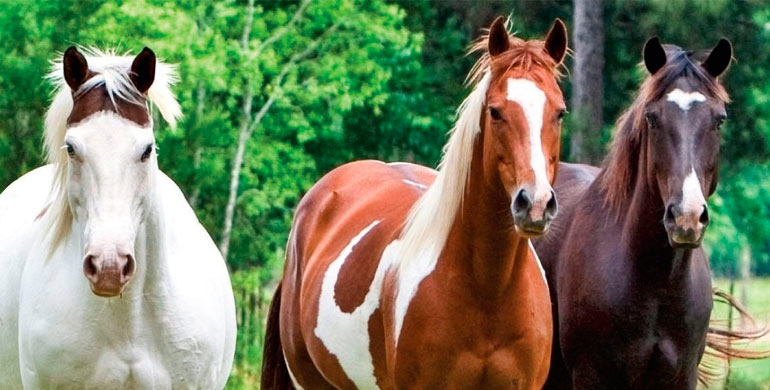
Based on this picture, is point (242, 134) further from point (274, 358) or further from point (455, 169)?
point (455, 169)

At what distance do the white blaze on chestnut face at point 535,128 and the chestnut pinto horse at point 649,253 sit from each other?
0.87m

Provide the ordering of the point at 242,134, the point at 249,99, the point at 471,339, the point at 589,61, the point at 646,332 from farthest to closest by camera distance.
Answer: the point at 249,99 → the point at 242,134 → the point at 589,61 → the point at 646,332 → the point at 471,339

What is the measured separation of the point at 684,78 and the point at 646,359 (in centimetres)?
126

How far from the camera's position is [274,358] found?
8.03m

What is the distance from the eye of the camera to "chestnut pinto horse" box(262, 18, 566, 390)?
5.41m

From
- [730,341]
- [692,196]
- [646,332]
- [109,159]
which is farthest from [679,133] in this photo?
[109,159]

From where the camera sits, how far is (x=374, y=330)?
630cm

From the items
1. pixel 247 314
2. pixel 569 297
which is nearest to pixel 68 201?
pixel 569 297

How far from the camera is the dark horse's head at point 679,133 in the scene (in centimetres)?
584

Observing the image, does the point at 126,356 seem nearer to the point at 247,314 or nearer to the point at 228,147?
the point at 247,314

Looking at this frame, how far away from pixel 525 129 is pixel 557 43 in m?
0.61

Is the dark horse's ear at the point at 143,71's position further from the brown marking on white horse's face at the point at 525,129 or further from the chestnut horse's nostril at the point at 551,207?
the chestnut horse's nostril at the point at 551,207

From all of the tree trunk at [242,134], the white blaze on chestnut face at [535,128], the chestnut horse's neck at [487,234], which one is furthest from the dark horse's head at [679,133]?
the tree trunk at [242,134]

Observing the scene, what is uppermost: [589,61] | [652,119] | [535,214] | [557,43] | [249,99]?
[557,43]
